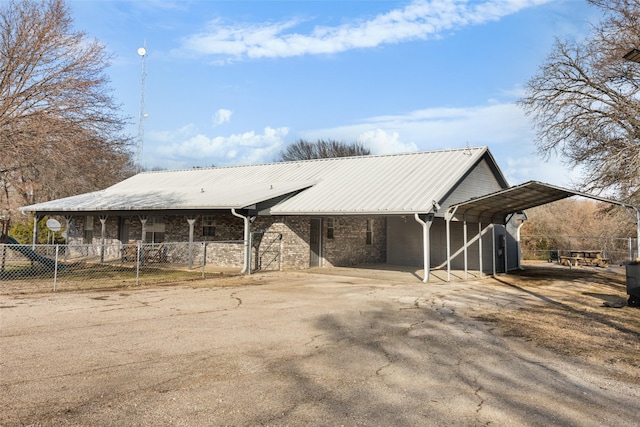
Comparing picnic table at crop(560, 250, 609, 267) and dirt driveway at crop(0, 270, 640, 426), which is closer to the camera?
dirt driveway at crop(0, 270, 640, 426)

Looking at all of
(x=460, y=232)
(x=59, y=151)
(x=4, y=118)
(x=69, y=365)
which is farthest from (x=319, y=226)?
(x=69, y=365)

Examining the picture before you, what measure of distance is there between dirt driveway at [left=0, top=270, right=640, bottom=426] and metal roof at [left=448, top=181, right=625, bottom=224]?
415cm

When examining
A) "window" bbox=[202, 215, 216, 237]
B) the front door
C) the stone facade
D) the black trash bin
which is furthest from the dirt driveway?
"window" bbox=[202, 215, 216, 237]

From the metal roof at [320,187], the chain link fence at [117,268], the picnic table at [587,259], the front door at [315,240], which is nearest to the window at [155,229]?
the chain link fence at [117,268]

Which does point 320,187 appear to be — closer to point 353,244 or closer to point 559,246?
point 353,244

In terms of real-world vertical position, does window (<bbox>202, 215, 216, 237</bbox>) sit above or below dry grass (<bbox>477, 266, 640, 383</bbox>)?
above

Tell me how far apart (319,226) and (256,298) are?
29.8ft

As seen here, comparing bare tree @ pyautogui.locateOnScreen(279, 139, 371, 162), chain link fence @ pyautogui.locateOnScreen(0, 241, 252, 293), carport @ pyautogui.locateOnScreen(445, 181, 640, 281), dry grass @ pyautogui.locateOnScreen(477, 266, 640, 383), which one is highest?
bare tree @ pyautogui.locateOnScreen(279, 139, 371, 162)

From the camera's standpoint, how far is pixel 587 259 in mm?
23672

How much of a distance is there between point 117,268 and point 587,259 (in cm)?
2350

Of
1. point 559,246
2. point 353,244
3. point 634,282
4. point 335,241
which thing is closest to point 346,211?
point 335,241

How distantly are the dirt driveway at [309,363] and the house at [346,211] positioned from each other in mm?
6074

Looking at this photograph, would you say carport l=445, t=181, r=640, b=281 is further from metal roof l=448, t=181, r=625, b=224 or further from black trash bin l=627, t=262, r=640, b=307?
black trash bin l=627, t=262, r=640, b=307

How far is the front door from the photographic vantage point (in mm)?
19812
